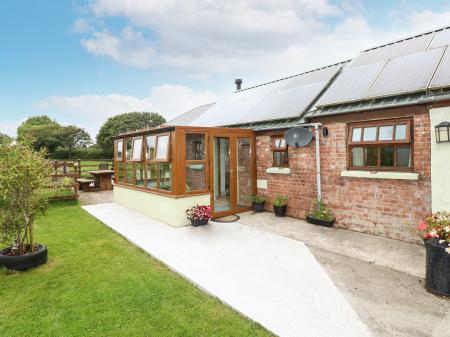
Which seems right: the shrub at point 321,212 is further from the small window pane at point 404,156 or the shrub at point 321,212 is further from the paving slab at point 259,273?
the small window pane at point 404,156

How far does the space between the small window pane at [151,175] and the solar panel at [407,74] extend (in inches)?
254

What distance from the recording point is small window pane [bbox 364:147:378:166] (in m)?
6.36

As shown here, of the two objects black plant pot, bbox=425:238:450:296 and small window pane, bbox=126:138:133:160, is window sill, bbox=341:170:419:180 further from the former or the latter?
small window pane, bbox=126:138:133:160

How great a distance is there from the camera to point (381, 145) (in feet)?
20.3

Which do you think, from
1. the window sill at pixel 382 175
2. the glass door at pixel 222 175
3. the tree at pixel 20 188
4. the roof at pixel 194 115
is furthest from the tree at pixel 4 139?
the roof at pixel 194 115

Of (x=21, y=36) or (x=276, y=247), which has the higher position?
(x=21, y=36)

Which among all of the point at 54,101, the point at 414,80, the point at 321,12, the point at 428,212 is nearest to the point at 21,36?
the point at 321,12

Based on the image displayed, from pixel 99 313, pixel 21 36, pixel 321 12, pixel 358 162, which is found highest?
pixel 21 36

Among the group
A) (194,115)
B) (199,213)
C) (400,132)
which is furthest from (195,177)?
(194,115)

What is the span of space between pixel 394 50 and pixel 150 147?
8220 mm

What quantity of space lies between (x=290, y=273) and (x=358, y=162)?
376cm

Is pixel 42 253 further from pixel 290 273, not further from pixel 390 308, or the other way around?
pixel 390 308

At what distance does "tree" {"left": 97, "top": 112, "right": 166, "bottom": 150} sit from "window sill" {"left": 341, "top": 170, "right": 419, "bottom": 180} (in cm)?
4865

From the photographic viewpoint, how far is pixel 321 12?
10.7 metres
